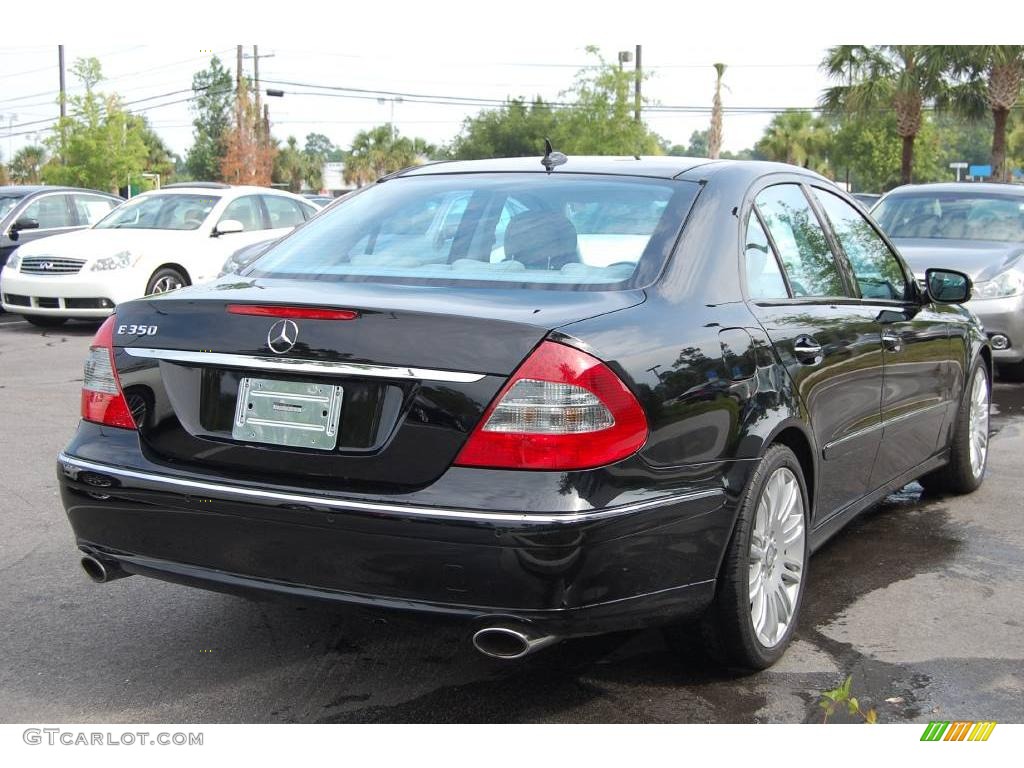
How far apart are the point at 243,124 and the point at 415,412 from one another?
53.6m

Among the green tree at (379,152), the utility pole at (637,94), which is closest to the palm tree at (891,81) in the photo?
the utility pole at (637,94)

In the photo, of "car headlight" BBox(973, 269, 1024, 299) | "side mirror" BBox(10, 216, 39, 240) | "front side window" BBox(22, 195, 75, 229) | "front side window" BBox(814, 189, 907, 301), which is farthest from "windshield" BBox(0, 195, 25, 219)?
"front side window" BBox(814, 189, 907, 301)

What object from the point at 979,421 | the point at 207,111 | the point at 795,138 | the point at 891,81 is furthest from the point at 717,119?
the point at 207,111

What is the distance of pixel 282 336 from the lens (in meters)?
3.24

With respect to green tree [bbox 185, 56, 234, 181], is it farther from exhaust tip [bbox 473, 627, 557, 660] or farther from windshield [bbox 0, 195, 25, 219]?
exhaust tip [bbox 473, 627, 557, 660]

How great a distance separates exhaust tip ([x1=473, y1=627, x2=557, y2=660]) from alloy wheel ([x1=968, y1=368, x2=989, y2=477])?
360cm

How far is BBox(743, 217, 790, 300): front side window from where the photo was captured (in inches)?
153

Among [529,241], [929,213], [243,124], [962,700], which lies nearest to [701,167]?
[529,241]

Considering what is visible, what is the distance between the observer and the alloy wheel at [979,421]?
238 inches

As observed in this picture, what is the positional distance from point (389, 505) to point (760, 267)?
1585 millimetres

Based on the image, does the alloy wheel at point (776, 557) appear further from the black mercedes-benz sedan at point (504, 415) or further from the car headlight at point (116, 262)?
the car headlight at point (116, 262)

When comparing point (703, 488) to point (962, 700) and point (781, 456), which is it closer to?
point (781, 456)

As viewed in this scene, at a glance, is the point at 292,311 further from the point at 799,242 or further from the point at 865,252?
the point at 865,252

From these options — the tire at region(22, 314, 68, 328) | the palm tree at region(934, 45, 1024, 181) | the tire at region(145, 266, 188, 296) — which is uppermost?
the palm tree at region(934, 45, 1024, 181)
